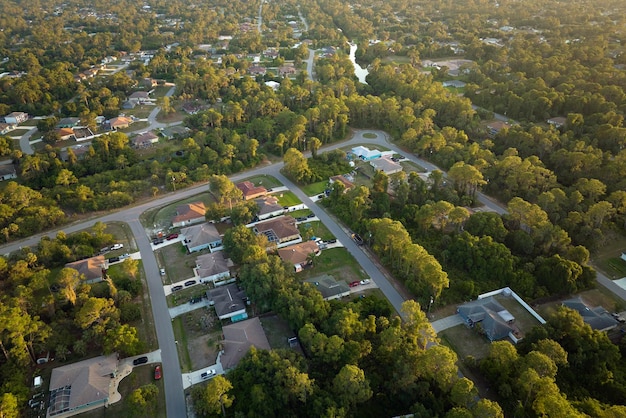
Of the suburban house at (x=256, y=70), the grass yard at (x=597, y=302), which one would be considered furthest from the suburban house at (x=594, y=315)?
the suburban house at (x=256, y=70)

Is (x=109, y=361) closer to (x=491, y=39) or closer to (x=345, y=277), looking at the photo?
(x=345, y=277)

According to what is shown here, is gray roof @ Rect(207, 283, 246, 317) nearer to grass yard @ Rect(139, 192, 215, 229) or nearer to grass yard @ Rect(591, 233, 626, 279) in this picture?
grass yard @ Rect(139, 192, 215, 229)

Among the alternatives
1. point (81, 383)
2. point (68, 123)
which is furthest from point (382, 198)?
point (68, 123)

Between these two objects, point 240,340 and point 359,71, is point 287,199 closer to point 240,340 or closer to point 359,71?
point 240,340

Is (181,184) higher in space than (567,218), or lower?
lower

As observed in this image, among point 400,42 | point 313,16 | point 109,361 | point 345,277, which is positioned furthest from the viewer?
point 313,16

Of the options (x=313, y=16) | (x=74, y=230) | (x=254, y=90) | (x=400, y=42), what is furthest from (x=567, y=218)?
(x=313, y=16)

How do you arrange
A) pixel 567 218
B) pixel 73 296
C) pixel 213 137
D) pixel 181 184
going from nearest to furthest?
pixel 73 296 → pixel 567 218 → pixel 181 184 → pixel 213 137
